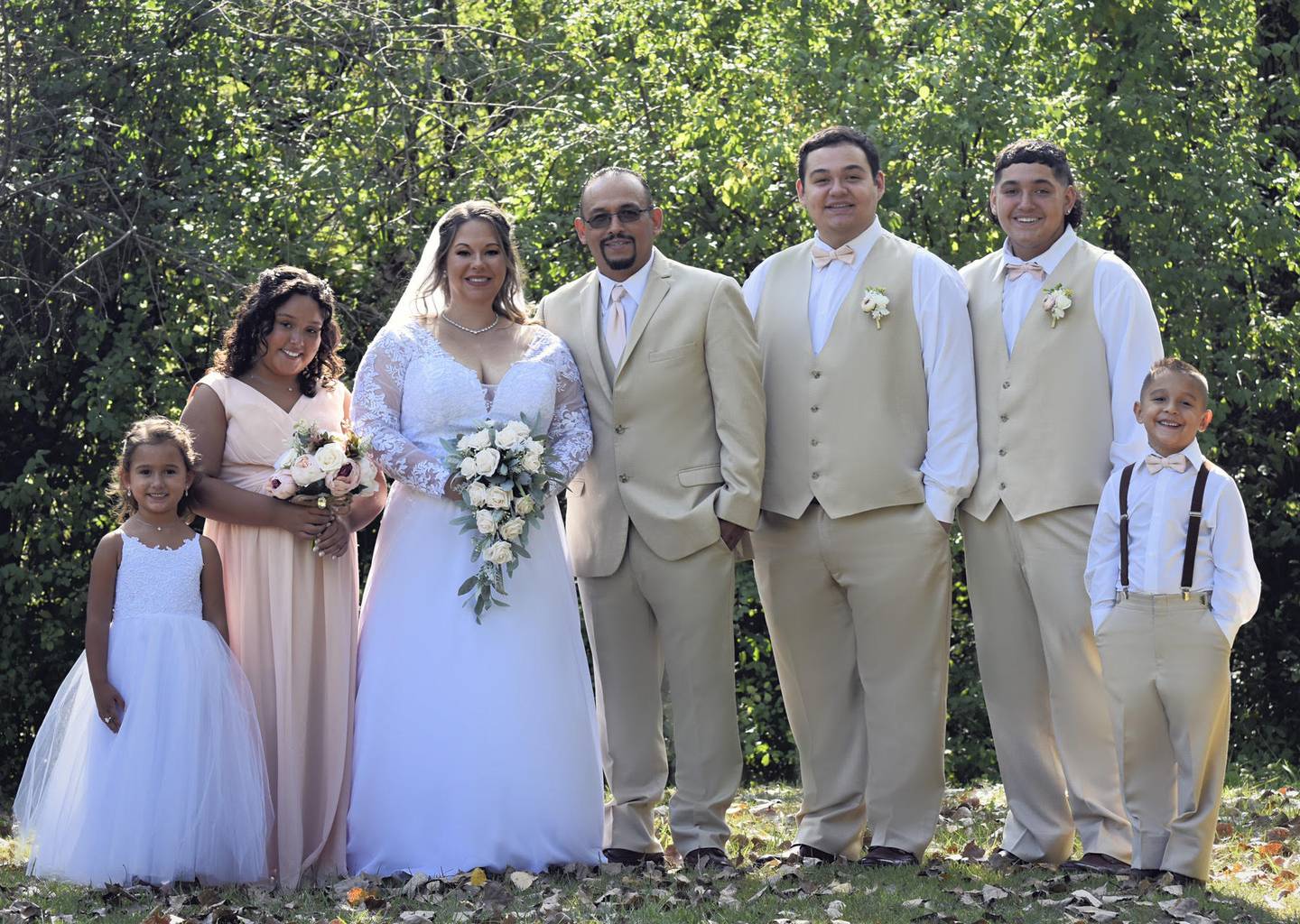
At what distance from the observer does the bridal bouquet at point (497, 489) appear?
18.3 ft

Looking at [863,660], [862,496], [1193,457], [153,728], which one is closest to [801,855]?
[863,660]

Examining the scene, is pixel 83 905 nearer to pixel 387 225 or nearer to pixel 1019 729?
pixel 1019 729

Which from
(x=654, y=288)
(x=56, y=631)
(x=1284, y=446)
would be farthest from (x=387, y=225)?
(x=1284, y=446)

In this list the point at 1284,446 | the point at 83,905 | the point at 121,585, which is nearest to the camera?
the point at 83,905

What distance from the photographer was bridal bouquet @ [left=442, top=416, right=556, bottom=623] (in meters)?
5.59

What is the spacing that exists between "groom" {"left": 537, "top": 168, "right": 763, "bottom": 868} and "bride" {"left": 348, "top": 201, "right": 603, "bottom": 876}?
0.12 meters

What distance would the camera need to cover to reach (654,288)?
5930mm

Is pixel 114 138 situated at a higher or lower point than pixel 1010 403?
higher

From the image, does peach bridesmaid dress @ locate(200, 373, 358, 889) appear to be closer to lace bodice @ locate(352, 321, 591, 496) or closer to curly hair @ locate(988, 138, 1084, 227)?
lace bodice @ locate(352, 321, 591, 496)

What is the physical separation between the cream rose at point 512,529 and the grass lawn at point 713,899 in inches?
45.6

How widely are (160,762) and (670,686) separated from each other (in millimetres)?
1804

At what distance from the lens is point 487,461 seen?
557 centimetres

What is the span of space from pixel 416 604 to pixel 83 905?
1491mm

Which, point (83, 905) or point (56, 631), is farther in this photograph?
point (56, 631)
